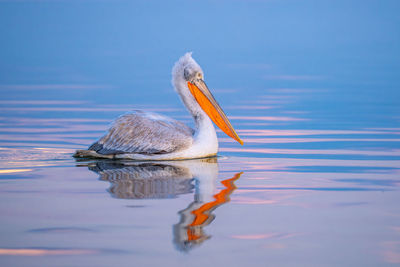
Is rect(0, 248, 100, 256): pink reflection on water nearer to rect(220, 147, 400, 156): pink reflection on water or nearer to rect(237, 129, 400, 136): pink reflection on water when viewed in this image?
rect(220, 147, 400, 156): pink reflection on water

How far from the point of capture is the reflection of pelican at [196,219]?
4.78 meters

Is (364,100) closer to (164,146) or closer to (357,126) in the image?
(357,126)

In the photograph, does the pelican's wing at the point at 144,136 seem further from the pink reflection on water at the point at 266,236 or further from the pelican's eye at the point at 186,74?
the pink reflection on water at the point at 266,236

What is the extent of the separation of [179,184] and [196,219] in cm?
135

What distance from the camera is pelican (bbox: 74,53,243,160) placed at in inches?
319

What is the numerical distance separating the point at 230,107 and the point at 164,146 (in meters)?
6.56

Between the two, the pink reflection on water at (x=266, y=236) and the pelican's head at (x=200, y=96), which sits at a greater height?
the pelican's head at (x=200, y=96)

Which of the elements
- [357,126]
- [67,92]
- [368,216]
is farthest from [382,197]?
[67,92]

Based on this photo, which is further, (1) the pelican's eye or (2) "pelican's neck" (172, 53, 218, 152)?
(1) the pelican's eye

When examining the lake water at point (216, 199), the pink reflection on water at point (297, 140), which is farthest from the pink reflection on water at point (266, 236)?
the pink reflection on water at point (297, 140)

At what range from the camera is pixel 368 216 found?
17.8ft

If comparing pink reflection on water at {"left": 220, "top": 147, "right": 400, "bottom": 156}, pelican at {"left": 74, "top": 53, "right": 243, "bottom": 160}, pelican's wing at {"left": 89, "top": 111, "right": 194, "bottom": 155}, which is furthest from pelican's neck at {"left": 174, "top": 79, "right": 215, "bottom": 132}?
pink reflection on water at {"left": 220, "top": 147, "right": 400, "bottom": 156}

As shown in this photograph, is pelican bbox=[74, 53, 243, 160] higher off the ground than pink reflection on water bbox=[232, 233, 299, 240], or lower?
higher

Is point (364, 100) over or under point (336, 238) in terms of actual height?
over
